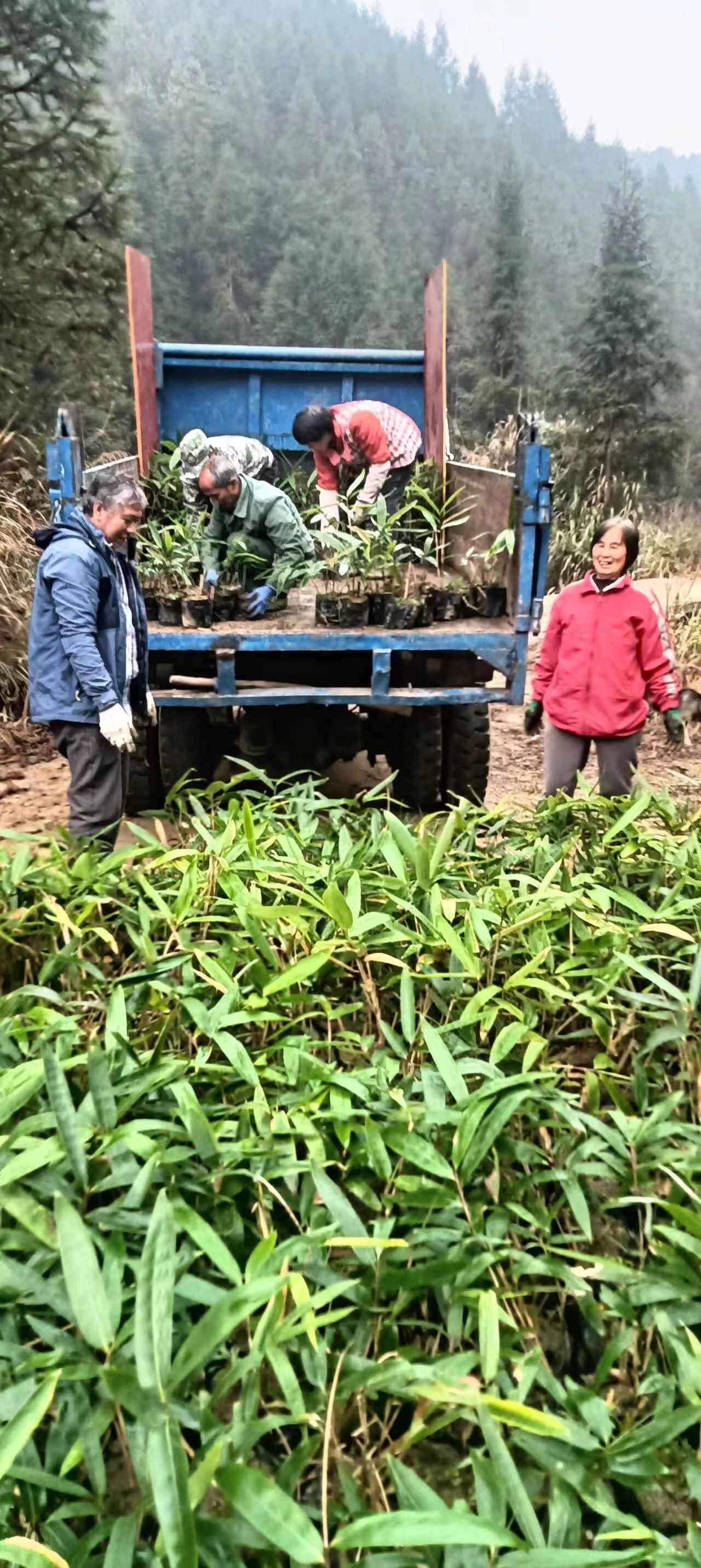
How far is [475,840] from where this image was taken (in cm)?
248

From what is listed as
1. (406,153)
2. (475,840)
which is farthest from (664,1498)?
(406,153)

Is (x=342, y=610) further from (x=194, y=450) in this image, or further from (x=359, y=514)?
(x=194, y=450)

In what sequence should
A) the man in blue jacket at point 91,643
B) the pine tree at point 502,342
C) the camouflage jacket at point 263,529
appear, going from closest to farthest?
1. the man in blue jacket at point 91,643
2. the camouflage jacket at point 263,529
3. the pine tree at point 502,342

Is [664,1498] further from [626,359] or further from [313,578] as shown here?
[626,359]

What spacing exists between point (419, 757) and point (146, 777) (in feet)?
4.14

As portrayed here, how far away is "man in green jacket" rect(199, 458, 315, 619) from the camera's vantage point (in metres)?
4.95

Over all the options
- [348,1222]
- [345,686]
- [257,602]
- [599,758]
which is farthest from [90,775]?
[348,1222]

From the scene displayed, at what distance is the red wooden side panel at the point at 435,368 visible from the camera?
639 cm

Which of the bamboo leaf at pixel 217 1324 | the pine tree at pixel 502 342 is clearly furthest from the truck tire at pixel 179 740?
the pine tree at pixel 502 342

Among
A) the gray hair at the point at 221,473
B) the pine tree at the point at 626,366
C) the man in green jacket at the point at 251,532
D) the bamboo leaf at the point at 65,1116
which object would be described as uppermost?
the pine tree at the point at 626,366

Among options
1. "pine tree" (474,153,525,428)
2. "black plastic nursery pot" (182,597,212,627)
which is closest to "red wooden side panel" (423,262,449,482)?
"black plastic nursery pot" (182,597,212,627)

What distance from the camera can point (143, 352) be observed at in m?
6.47

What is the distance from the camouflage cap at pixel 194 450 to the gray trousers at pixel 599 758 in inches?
104

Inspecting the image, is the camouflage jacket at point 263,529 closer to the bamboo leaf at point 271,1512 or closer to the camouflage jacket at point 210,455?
the camouflage jacket at point 210,455
